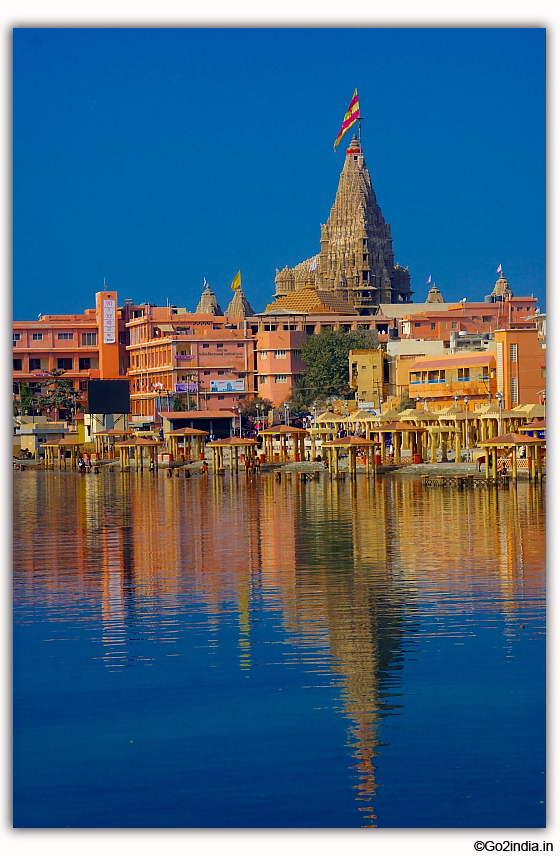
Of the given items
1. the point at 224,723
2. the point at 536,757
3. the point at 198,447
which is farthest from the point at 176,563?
the point at 198,447

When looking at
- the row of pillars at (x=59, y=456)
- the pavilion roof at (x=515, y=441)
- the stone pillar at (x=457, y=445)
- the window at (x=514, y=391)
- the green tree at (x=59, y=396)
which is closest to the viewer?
the pavilion roof at (x=515, y=441)

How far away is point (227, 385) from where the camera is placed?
303 feet

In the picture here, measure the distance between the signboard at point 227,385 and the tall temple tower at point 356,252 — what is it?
31.4m

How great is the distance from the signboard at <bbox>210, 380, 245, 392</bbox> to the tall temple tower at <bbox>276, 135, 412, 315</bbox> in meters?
31.4

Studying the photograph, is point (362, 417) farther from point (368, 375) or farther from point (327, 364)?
point (327, 364)

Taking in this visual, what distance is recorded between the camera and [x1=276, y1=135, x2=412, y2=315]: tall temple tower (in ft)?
407

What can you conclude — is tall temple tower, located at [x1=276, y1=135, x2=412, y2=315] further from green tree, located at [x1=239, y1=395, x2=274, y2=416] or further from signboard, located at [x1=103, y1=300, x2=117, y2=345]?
green tree, located at [x1=239, y1=395, x2=274, y2=416]

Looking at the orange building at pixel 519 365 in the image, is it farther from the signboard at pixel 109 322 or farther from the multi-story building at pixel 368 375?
the signboard at pixel 109 322

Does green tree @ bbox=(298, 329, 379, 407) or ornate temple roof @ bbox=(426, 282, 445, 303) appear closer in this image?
green tree @ bbox=(298, 329, 379, 407)

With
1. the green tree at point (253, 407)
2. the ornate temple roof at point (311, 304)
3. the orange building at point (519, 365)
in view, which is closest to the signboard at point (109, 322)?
the green tree at point (253, 407)

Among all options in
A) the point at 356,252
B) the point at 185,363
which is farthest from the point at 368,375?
the point at 356,252

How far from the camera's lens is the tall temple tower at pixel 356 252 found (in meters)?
124

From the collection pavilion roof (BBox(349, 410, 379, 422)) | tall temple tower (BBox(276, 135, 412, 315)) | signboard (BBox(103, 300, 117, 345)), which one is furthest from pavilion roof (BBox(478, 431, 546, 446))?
tall temple tower (BBox(276, 135, 412, 315))

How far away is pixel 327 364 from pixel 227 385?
28.3ft
